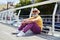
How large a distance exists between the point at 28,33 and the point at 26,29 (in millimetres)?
362

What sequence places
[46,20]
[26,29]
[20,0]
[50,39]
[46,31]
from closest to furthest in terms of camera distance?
[50,39] < [26,29] < [46,31] < [46,20] < [20,0]

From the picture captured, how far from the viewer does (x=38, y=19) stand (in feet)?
29.4

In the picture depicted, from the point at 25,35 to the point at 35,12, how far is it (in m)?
1.18

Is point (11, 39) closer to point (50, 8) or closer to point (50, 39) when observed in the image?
point (50, 39)

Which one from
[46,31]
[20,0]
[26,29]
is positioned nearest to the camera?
[26,29]

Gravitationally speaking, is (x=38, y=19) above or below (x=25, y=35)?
above

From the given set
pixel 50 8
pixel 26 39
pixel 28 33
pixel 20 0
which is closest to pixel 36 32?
pixel 28 33

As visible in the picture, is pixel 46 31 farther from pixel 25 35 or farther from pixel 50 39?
pixel 50 39

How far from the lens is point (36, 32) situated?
9109mm

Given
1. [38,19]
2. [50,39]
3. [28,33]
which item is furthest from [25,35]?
[50,39]

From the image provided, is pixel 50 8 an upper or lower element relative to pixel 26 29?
upper

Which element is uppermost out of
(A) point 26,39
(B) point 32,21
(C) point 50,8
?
(C) point 50,8

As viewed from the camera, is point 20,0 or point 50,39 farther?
point 20,0

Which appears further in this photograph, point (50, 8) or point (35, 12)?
point (50, 8)
